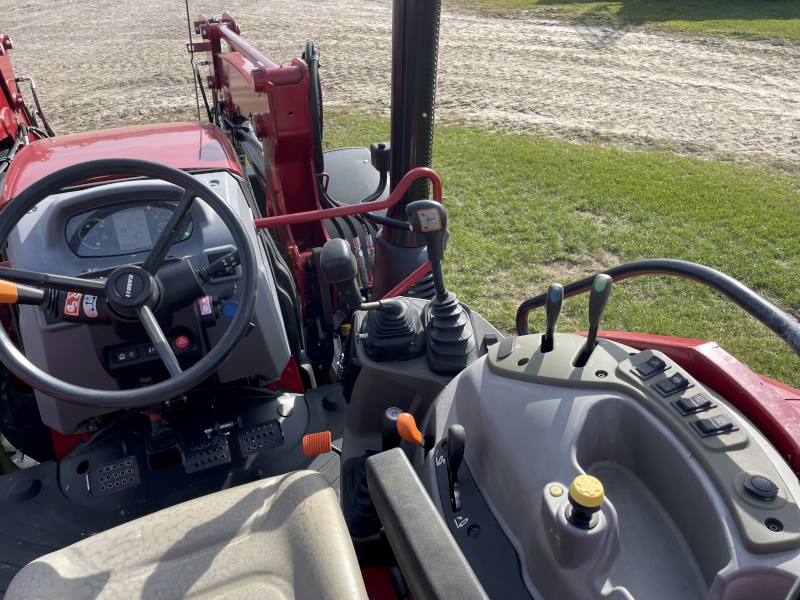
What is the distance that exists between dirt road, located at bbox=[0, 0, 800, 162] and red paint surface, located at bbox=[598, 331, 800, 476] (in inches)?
235

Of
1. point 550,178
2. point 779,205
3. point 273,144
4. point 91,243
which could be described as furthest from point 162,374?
point 779,205

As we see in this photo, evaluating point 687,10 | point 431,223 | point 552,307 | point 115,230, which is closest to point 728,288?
point 552,307

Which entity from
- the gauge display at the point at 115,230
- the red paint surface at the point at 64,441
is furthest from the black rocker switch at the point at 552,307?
the red paint surface at the point at 64,441

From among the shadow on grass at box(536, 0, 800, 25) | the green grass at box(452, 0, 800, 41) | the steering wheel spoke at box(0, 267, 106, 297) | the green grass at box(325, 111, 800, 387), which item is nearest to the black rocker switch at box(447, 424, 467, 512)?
the steering wheel spoke at box(0, 267, 106, 297)

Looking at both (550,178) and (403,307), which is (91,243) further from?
(550,178)

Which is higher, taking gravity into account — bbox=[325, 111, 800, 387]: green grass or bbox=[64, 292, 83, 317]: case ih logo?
bbox=[64, 292, 83, 317]: case ih logo

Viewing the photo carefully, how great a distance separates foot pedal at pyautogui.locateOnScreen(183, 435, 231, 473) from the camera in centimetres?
216

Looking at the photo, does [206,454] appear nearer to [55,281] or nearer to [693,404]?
[55,281]

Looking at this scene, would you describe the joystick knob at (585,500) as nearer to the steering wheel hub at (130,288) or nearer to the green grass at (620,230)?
the steering wheel hub at (130,288)

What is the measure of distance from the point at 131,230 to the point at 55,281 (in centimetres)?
53

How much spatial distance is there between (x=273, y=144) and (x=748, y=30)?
1114 cm

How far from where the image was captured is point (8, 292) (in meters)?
1.41

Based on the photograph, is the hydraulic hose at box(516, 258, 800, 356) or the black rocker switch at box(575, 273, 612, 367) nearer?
the hydraulic hose at box(516, 258, 800, 356)

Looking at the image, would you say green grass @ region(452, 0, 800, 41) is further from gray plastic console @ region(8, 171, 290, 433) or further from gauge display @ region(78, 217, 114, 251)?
gauge display @ region(78, 217, 114, 251)
